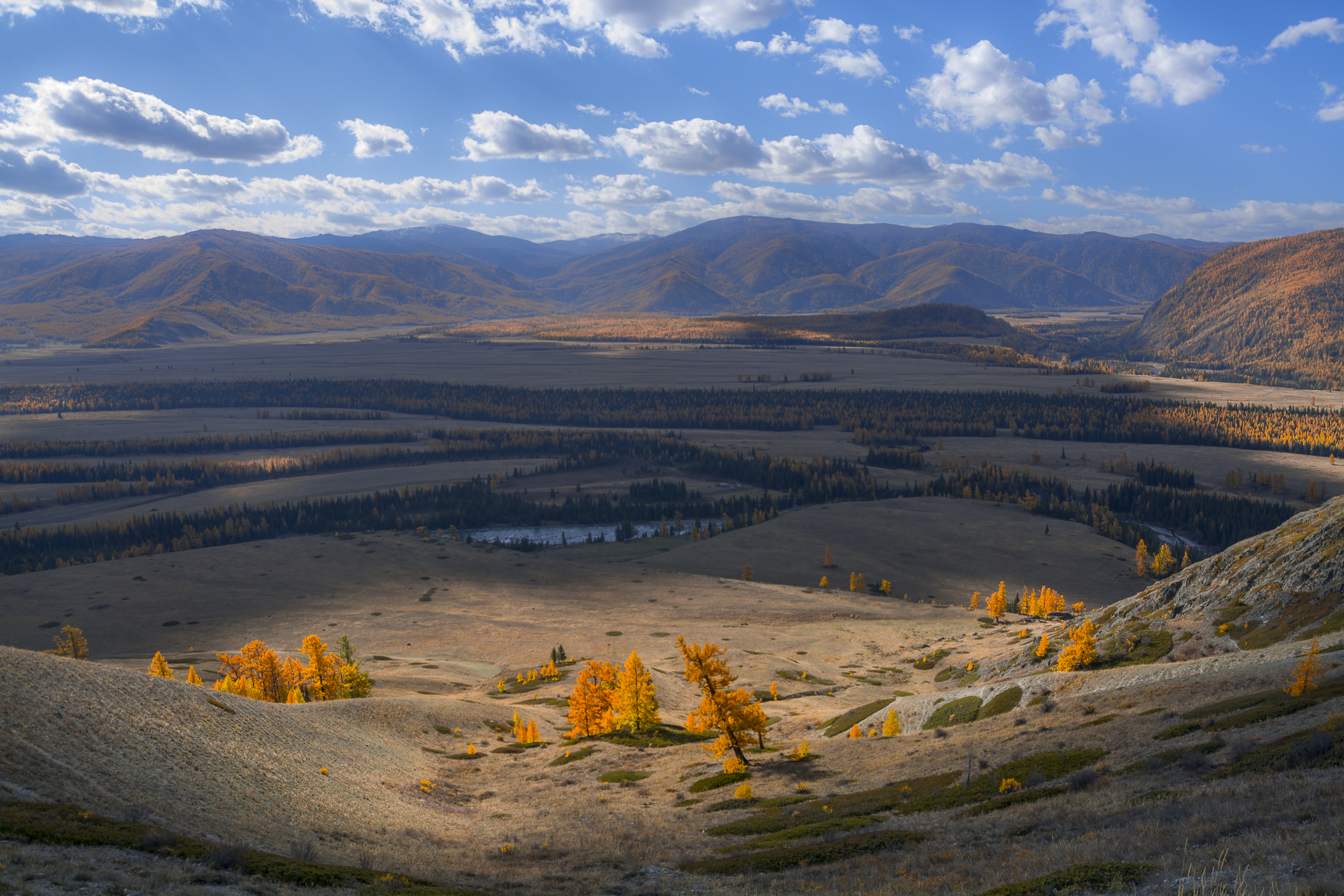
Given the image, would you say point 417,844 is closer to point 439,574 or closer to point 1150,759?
point 1150,759

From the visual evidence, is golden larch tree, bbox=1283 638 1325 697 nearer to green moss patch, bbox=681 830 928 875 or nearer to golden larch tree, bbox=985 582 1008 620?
green moss patch, bbox=681 830 928 875

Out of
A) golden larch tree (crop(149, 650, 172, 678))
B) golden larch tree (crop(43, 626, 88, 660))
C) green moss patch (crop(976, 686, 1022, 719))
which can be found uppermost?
green moss patch (crop(976, 686, 1022, 719))

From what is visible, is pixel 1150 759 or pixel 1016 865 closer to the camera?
pixel 1016 865

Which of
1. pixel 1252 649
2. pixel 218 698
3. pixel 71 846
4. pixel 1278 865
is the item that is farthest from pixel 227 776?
pixel 1252 649

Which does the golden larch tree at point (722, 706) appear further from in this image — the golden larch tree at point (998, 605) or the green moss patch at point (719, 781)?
the golden larch tree at point (998, 605)

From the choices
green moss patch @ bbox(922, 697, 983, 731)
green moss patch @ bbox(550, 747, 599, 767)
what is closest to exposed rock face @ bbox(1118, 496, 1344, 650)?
green moss patch @ bbox(922, 697, 983, 731)

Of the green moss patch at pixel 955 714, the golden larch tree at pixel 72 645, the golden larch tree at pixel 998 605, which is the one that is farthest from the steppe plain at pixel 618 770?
the golden larch tree at pixel 998 605
